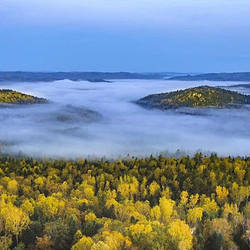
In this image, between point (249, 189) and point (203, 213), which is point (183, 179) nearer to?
point (249, 189)

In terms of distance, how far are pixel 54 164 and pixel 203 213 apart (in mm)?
105455

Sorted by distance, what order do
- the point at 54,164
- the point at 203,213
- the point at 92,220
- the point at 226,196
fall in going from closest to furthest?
the point at 92,220 < the point at 203,213 < the point at 226,196 < the point at 54,164

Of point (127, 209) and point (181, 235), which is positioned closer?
point (181, 235)

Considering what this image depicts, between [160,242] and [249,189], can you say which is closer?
[160,242]

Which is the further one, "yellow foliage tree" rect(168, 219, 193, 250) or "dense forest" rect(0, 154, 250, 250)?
"dense forest" rect(0, 154, 250, 250)

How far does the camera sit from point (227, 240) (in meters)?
83.2

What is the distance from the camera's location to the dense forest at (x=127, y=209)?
261 feet

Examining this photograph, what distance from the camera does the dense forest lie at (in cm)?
7944

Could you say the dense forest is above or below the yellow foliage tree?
below

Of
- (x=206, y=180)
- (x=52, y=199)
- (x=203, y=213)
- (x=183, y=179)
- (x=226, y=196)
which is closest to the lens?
(x=203, y=213)

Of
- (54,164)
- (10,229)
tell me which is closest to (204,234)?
(10,229)

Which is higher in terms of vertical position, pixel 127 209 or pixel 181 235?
pixel 181 235

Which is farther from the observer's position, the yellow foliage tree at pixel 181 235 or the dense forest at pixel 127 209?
the dense forest at pixel 127 209

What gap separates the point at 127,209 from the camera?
104312 mm
